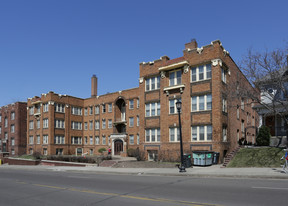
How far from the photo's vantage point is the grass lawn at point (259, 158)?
62.8 ft

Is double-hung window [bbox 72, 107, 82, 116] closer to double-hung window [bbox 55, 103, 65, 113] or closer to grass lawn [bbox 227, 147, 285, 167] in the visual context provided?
double-hung window [bbox 55, 103, 65, 113]

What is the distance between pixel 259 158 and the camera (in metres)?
20.4

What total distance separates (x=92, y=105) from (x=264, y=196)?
39.9 metres

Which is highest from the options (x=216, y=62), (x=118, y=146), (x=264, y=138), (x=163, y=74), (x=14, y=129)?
(x=216, y=62)

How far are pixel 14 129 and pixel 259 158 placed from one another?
158 feet

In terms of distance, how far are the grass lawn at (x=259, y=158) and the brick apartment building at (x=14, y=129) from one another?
1726 inches

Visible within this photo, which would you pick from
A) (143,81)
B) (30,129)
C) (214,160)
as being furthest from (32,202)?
(30,129)

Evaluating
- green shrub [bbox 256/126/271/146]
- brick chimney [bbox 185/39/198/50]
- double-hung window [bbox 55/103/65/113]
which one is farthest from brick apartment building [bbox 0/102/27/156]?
green shrub [bbox 256/126/271/146]

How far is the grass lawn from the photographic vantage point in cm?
1913

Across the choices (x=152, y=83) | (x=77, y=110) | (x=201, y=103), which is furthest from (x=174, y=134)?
(x=77, y=110)

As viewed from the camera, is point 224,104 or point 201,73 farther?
point 201,73

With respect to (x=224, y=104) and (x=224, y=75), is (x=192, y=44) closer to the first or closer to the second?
(x=224, y=75)

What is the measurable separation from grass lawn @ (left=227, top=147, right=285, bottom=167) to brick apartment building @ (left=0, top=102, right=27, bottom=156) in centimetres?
4384

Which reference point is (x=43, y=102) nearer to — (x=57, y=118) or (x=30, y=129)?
(x=57, y=118)
